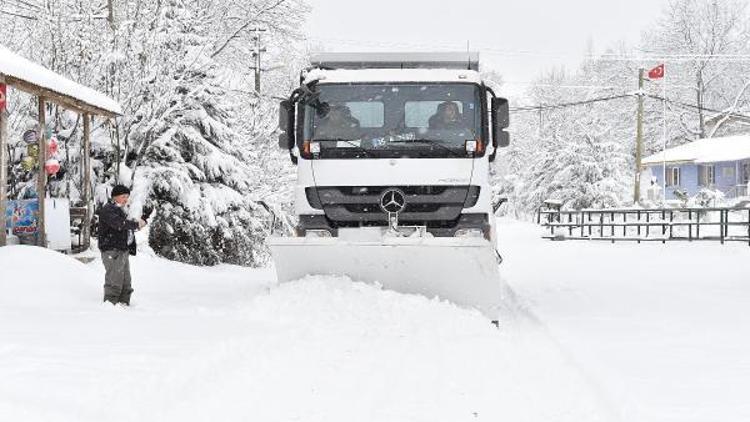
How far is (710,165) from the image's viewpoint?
161 ft

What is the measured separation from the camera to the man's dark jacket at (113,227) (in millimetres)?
9484

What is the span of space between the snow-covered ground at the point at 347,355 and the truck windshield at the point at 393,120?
161 cm

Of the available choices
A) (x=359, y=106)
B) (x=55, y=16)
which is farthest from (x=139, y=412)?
(x=55, y=16)

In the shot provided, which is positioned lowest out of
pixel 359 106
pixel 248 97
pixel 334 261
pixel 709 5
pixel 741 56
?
pixel 334 261

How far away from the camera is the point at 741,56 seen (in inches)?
2089

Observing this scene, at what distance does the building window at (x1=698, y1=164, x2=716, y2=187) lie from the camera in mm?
49156

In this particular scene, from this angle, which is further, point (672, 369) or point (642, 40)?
point (642, 40)

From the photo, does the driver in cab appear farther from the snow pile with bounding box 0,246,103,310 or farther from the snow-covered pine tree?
the snow-covered pine tree

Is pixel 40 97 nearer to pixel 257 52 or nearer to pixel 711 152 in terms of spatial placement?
pixel 257 52

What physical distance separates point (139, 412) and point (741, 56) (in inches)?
2186

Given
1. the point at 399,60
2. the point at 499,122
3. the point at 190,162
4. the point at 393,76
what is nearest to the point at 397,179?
the point at 393,76

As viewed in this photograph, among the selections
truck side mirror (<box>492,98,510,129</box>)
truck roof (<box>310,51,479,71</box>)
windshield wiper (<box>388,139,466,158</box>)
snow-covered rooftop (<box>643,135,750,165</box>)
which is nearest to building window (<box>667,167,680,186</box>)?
snow-covered rooftop (<box>643,135,750,165</box>)

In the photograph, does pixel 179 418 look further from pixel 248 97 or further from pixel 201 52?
pixel 248 97

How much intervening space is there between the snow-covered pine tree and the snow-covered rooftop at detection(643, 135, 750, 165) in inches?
1156
